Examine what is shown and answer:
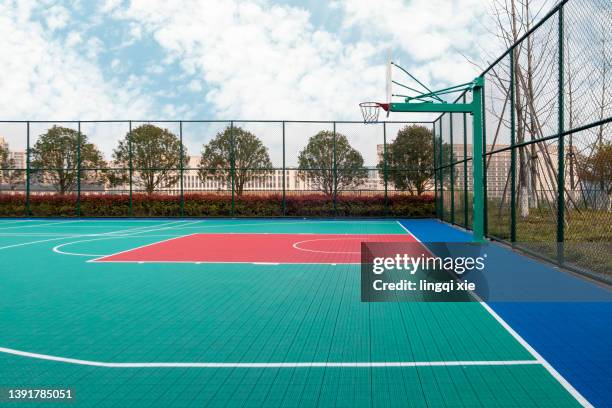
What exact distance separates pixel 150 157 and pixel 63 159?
3.54 m

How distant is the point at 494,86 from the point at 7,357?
39.0ft

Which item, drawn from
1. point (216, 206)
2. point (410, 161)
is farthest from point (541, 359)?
point (216, 206)

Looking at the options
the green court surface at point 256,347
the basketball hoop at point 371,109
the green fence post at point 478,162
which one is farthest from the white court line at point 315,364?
the basketball hoop at point 371,109

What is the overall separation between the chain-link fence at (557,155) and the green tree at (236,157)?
23.5 ft

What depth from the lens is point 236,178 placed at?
20.1 meters

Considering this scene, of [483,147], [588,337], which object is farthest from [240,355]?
[483,147]

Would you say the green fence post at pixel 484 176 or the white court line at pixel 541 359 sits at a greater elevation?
the green fence post at pixel 484 176

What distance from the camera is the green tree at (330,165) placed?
19.7m

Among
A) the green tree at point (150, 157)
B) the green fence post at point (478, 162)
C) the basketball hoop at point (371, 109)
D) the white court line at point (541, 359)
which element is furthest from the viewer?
the green tree at point (150, 157)

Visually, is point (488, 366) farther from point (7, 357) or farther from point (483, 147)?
point (483, 147)

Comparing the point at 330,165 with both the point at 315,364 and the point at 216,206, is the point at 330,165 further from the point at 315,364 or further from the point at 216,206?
the point at 315,364

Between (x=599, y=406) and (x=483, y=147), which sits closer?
(x=599, y=406)

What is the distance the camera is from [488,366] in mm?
3426

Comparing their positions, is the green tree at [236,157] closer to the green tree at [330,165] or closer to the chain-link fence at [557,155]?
the green tree at [330,165]
